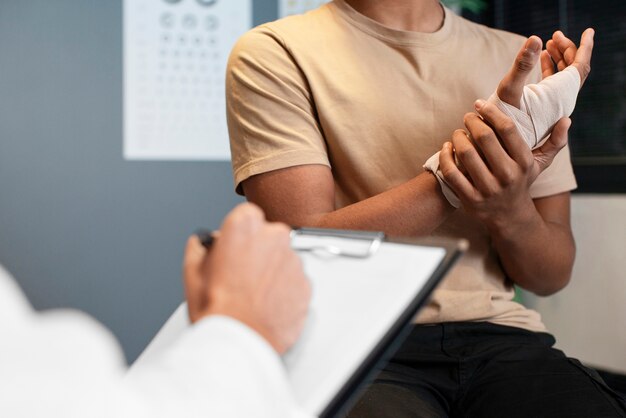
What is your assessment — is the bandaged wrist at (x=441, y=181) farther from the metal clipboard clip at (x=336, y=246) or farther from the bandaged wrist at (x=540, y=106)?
the metal clipboard clip at (x=336, y=246)

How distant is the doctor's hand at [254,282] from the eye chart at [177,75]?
Answer: 1914mm

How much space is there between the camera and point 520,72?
1.02 meters

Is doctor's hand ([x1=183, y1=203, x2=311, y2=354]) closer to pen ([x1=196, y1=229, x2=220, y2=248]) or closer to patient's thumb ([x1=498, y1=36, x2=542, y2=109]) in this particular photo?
pen ([x1=196, y1=229, x2=220, y2=248])

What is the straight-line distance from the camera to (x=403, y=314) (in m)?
0.61

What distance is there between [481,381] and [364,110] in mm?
474

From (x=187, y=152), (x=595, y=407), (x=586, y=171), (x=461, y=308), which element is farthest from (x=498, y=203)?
(x=187, y=152)

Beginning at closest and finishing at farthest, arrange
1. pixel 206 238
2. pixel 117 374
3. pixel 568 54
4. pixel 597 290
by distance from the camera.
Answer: pixel 117 374 < pixel 206 238 < pixel 568 54 < pixel 597 290

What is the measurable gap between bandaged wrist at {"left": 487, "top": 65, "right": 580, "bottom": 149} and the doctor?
0.58 metres

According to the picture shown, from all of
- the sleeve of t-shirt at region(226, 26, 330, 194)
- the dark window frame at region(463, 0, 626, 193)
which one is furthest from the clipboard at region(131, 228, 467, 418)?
the dark window frame at region(463, 0, 626, 193)

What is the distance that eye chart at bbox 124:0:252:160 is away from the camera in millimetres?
2430

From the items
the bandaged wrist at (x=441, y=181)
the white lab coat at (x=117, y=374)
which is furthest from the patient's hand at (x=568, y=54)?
the white lab coat at (x=117, y=374)

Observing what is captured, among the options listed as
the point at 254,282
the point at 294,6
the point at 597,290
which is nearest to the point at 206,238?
the point at 254,282

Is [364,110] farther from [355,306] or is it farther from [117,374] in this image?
[117,374]

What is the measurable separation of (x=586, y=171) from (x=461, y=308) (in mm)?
1366
